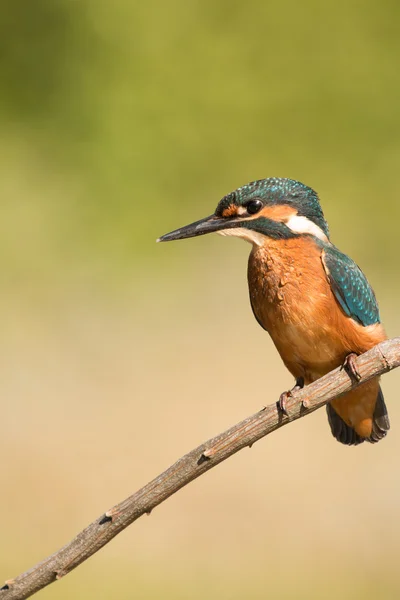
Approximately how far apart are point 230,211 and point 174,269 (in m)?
2.92

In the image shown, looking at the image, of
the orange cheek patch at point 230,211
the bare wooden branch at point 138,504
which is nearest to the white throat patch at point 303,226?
the orange cheek patch at point 230,211

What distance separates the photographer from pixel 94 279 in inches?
180

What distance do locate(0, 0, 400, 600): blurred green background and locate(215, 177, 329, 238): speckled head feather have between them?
1.60 m

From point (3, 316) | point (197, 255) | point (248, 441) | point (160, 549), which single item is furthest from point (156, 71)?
point (248, 441)

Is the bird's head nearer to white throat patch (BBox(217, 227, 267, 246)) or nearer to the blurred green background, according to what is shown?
white throat patch (BBox(217, 227, 267, 246))

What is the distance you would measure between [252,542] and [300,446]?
56cm

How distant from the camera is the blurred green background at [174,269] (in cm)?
318

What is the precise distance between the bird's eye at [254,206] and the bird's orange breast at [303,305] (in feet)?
0.37

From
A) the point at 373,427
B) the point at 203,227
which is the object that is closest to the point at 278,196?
the point at 203,227

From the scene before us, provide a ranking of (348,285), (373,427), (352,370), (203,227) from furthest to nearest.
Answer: (373,427) → (348,285) → (203,227) → (352,370)

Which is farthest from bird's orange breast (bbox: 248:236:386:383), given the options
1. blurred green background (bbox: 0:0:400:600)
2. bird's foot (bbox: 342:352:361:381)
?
blurred green background (bbox: 0:0:400:600)

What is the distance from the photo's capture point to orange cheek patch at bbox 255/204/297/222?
70.3 inches

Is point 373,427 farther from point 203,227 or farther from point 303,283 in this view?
point 203,227

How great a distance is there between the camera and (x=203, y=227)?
1.75m
